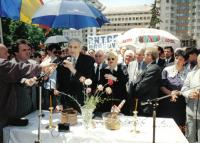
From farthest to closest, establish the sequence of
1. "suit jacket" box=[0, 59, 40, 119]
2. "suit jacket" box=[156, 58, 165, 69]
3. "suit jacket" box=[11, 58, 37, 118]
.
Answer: "suit jacket" box=[156, 58, 165, 69] → "suit jacket" box=[11, 58, 37, 118] → "suit jacket" box=[0, 59, 40, 119]

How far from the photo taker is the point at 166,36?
968cm

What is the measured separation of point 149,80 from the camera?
19.9 feet

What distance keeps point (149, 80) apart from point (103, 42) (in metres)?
5.99

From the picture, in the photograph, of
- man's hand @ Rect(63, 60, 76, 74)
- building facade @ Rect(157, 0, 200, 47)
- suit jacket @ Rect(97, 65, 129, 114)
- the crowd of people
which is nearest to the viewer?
the crowd of people

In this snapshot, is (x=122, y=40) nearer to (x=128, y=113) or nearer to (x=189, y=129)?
(x=128, y=113)

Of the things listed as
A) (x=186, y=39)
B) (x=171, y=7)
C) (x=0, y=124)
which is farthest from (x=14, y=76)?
(x=171, y=7)

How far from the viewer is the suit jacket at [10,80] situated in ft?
14.1

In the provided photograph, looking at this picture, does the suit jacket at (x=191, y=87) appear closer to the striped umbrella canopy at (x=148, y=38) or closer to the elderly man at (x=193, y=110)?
the elderly man at (x=193, y=110)

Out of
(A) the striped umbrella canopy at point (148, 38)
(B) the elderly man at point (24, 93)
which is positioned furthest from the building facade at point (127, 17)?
(B) the elderly man at point (24, 93)

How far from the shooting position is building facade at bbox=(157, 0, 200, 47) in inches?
4802

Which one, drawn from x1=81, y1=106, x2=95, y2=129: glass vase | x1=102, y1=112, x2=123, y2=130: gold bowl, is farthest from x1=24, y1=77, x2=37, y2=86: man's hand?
x1=102, y1=112, x2=123, y2=130: gold bowl

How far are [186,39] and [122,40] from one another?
109 m

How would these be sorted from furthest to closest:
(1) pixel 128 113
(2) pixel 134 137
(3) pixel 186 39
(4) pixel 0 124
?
(3) pixel 186 39 → (1) pixel 128 113 → (4) pixel 0 124 → (2) pixel 134 137

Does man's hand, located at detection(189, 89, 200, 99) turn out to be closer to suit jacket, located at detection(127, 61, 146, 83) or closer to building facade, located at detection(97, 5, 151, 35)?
suit jacket, located at detection(127, 61, 146, 83)
